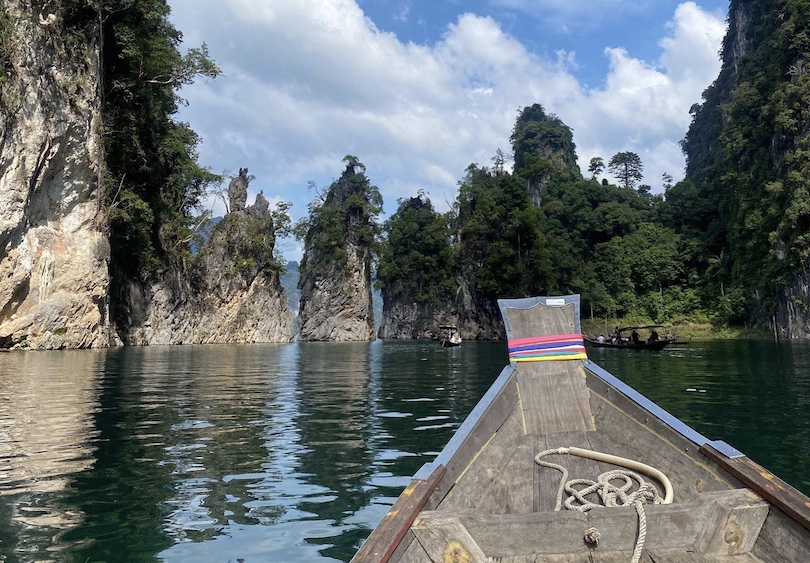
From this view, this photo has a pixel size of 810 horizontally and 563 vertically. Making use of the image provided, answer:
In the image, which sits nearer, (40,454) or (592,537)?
(592,537)

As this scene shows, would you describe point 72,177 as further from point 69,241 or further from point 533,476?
point 533,476

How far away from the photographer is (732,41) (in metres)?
67.3

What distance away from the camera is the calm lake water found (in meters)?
4.07

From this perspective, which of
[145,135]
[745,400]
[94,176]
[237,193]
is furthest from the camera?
[237,193]

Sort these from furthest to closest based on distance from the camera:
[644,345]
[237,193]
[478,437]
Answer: [237,193] < [644,345] < [478,437]

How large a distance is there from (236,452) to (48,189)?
2398 centimetres

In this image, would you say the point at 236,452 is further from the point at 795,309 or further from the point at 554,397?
the point at 795,309

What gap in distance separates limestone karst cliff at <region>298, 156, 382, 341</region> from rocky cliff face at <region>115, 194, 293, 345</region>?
6.49m

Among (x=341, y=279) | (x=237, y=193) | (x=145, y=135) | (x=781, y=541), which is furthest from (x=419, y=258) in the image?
(x=781, y=541)

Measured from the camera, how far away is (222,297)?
49750mm

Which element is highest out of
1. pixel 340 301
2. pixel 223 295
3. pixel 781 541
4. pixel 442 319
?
pixel 340 301

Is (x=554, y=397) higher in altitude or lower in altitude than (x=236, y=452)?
higher

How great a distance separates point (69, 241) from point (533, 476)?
27658mm

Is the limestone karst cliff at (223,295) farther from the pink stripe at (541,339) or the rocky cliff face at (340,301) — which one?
the pink stripe at (541,339)
